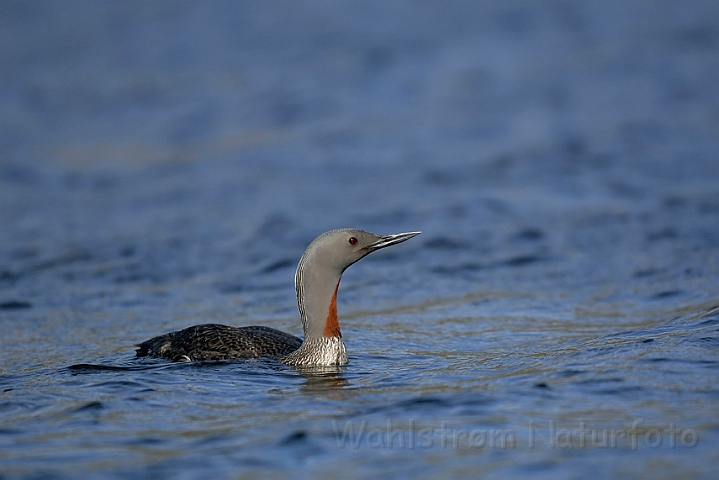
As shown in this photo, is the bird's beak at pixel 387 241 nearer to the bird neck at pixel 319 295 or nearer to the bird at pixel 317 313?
the bird at pixel 317 313

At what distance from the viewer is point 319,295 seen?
7.67 meters

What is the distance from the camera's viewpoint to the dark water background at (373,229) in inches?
233

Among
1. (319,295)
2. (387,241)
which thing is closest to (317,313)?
(319,295)

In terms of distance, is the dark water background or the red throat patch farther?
the red throat patch

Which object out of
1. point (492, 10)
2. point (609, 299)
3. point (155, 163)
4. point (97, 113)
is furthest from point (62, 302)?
point (492, 10)

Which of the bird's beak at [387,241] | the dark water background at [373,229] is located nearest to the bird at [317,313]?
the bird's beak at [387,241]

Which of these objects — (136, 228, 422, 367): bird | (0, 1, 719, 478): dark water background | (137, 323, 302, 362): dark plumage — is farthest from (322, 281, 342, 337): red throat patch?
(137, 323, 302, 362): dark plumage

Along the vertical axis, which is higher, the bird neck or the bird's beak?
the bird's beak

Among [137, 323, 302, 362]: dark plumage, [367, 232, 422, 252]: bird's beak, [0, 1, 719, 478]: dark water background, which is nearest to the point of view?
[0, 1, 719, 478]: dark water background

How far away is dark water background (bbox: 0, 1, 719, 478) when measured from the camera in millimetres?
5926

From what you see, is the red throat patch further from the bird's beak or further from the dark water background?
the bird's beak

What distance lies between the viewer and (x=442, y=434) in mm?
5836

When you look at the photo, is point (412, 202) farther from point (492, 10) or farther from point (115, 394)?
point (492, 10)

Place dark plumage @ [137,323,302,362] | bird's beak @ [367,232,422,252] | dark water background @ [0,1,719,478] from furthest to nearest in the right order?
1. dark plumage @ [137,323,302,362]
2. bird's beak @ [367,232,422,252]
3. dark water background @ [0,1,719,478]
